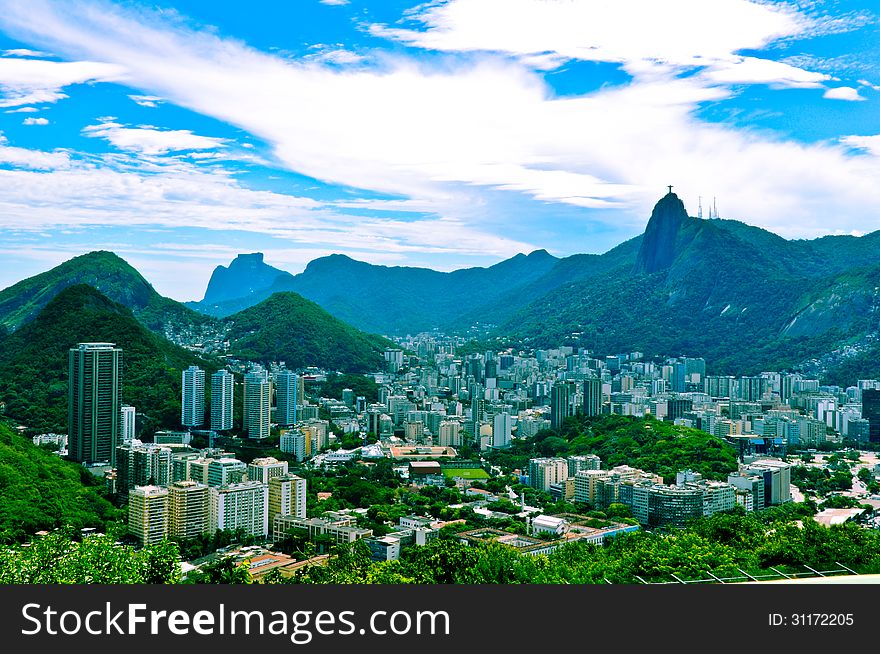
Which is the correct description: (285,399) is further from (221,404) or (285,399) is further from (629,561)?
(629,561)

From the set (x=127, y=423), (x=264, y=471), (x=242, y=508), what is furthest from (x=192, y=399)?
(x=242, y=508)

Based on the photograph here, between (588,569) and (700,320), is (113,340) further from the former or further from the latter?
(700,320)

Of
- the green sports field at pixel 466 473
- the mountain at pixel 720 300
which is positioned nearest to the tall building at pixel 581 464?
the green sports field at pixel 466 473

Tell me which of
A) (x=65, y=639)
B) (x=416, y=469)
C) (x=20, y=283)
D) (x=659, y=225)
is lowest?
(x=416, y=469)

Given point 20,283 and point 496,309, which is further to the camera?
point 496,309

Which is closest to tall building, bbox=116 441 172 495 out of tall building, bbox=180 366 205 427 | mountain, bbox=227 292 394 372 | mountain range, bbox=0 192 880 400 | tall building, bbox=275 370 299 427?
tall building, bbox=180 366 205 427

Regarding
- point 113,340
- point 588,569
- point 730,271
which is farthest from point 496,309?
point 588,569
